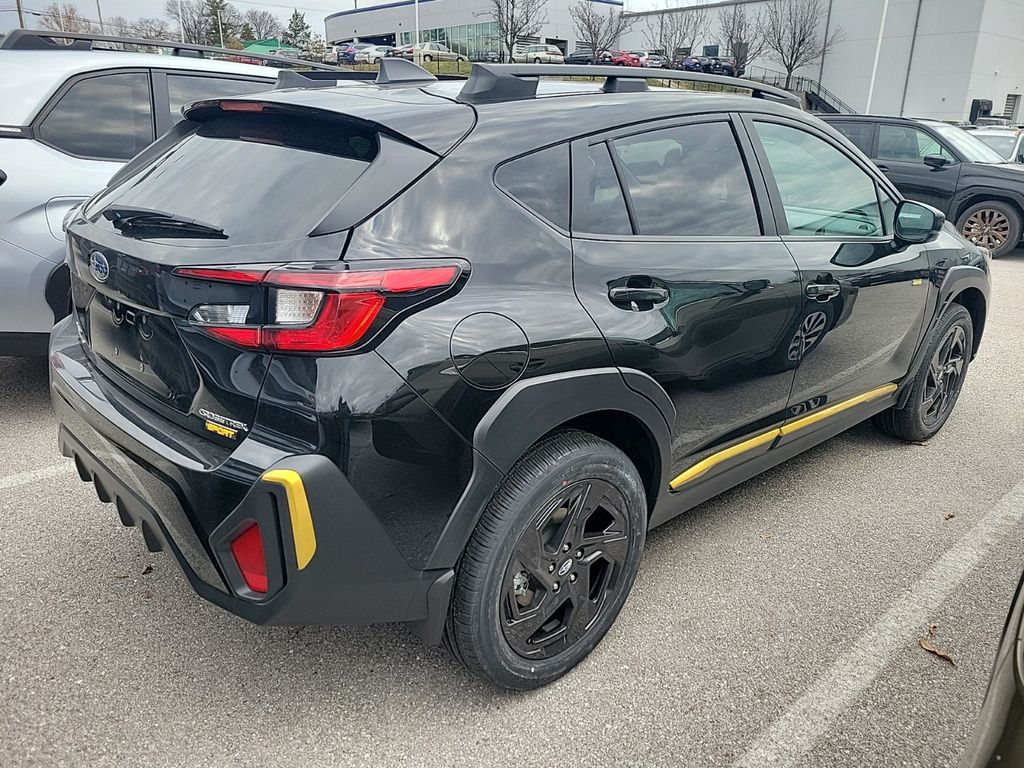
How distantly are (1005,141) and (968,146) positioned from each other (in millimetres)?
1739

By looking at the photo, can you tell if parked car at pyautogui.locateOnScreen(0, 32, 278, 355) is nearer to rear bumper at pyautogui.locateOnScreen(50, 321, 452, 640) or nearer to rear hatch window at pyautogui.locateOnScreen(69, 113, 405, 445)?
rear hatch window at pyautogui.locateOnScreen(69, 113, 405, 445)

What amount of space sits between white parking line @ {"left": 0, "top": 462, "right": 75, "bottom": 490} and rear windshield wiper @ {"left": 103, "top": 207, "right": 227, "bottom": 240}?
5.83ft

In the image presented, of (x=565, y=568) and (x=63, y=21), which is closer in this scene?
(x=565, y=568)

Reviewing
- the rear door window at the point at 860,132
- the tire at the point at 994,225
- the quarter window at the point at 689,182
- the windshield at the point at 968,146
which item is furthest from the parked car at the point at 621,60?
the tire at the point at 994,225

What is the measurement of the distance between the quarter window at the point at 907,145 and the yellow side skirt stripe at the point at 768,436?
8.30 metres

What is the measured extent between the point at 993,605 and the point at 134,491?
290 cm

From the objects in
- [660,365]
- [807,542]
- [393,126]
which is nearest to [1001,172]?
[807,542]

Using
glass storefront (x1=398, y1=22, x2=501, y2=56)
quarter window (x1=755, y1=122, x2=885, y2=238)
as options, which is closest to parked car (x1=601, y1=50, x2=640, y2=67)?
quarter window (x1=755, y1=122, x2=885, y2=238)

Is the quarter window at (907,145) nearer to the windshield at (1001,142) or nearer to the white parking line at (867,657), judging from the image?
the windshield at (1001,142)

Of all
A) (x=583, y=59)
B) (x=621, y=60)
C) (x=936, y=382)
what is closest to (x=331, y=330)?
(x=936, y=382)

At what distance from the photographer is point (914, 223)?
3488 mm

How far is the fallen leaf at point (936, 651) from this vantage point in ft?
8.34

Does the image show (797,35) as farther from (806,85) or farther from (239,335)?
(239,335)

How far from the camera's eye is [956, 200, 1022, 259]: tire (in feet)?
33.8
